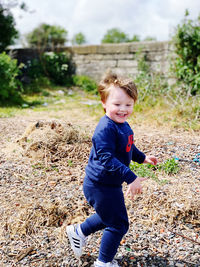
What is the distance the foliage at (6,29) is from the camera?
9922 mm

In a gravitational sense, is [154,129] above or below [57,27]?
below

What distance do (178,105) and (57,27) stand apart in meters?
25.0

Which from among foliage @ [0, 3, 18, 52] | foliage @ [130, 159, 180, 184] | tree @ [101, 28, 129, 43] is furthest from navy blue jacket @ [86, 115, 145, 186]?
tree @ [101, 28, 129, 43]

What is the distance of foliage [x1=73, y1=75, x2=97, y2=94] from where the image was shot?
910 centimetres

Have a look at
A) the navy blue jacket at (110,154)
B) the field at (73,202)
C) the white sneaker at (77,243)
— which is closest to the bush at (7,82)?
the field at (73,202)

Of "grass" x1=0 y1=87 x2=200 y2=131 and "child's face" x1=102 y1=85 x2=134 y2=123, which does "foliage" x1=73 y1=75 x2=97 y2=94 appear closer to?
"grass" x1=0 y1=87 x2=200 y2=131

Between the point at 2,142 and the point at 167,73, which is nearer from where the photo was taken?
the point at 2,142

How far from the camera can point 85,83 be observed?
9.36 m

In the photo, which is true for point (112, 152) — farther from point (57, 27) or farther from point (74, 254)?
point (57, 27)

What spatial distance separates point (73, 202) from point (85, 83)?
7.20 meters

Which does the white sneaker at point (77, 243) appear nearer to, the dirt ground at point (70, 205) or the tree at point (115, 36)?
Result: the dirt ground at point (70, 205)

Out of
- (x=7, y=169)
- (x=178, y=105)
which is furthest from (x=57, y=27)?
(x=7, y=169)

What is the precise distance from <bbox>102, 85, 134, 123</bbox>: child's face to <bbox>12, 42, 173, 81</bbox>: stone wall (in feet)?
18.9

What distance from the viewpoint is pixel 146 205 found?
2512mm
